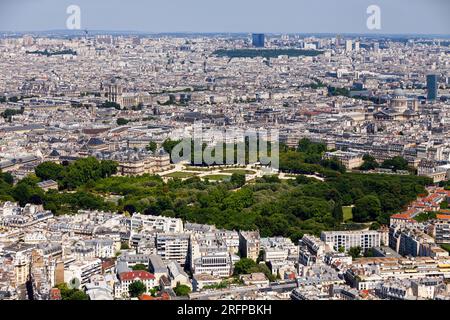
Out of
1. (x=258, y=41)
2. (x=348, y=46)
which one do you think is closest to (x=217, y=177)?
(x=348, y=46)

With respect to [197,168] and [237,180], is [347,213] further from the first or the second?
[197,168]

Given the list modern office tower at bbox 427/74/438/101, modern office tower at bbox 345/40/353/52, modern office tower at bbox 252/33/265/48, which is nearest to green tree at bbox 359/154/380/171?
modern office tower at bbox 427/74/438/101

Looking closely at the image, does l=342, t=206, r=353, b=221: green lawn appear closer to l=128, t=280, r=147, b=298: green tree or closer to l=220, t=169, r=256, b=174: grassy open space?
l=220, t=169, r=256, b=174: grassy open space

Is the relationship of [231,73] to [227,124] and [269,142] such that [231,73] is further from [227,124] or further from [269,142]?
[269,142]

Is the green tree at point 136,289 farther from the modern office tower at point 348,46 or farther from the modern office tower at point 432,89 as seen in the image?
the modern office tower at point 348,46

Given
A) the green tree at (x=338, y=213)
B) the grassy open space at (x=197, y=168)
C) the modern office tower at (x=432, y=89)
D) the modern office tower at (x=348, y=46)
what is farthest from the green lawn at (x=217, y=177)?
the modern office tower at (x=348, y=46)
